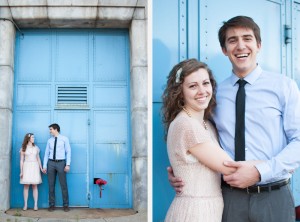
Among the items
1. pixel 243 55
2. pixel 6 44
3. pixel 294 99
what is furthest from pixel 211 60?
pixel 6 44

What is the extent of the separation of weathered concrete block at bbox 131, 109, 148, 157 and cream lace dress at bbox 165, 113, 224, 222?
527cm

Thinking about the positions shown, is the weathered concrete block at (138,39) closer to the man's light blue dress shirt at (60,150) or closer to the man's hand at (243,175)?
the man's light blue dress shirt at (60,150)

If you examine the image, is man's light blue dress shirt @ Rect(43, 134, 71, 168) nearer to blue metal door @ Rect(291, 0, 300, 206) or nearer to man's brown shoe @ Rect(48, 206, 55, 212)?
man's brown shoe @ Rect(48, 206, 55, 212)

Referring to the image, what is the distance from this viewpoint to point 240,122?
1848 millimetres

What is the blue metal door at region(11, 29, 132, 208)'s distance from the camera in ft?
25.4

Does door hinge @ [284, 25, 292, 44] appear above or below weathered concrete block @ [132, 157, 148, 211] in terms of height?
above

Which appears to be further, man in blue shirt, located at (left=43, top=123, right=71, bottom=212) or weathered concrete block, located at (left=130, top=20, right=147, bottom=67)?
man in blue shirt, located at (left=43, top=123, right=71, bottom=212)

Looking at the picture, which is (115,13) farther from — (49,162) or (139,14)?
(49,162)

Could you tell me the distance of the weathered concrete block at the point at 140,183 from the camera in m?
7.05

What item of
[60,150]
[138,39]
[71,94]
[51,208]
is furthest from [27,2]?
[51,208]

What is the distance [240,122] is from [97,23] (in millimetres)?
6016

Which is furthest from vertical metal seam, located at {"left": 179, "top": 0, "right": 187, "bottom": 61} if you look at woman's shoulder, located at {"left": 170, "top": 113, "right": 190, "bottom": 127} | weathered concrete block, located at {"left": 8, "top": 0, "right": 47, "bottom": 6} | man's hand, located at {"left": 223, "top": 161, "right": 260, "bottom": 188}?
weathered concrete block, located at {"left": 8, "top": 0, "right": 47, "bottom": 6}

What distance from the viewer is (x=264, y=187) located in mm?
1753

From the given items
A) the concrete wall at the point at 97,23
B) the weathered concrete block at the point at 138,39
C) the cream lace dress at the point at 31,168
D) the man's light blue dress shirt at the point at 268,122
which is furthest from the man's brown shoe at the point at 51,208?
the man's light blue dress shirt at the point at 268,122
